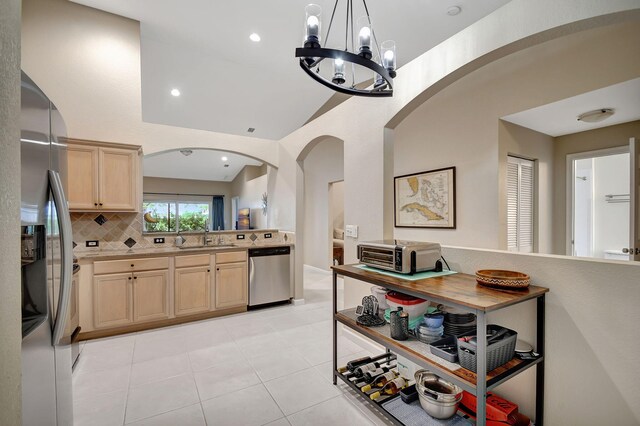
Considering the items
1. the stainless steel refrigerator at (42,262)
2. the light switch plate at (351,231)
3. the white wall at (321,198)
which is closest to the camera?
the stainless steel refrigerator at (42,262)

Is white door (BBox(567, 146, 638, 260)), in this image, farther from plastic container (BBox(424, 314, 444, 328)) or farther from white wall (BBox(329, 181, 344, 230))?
white wall (BBox(329, 181, 344, 230))

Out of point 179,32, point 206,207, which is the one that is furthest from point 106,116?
point 206,207

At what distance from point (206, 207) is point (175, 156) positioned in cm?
256

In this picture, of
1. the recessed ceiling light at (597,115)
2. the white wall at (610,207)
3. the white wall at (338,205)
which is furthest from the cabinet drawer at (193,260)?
the white wall at (610,207)

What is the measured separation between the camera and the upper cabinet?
3.27 metres

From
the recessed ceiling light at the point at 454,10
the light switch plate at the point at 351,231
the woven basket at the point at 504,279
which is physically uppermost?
the recessed ceiling light at the point at 454,10

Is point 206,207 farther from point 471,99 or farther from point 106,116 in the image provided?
point 471,99

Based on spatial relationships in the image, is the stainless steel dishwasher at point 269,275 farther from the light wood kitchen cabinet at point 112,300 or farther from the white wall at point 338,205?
the white wall at point 338,205

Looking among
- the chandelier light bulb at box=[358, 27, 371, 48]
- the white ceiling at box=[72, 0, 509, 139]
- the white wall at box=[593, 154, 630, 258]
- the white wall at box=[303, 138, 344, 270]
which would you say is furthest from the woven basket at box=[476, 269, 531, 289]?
the white wall at box=[303, 138, 344, 270]

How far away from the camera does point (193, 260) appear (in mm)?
3740

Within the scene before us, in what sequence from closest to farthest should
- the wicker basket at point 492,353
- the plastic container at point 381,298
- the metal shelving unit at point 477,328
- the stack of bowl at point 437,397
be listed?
1. the metal shelving unit at point 477,328
2. the wicker basket at point 492,353
3. the stack of bowl at point 437,397
4. the plastic container at point 381,298

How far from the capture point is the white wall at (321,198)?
6879mm

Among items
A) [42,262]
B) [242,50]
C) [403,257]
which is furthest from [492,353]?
[242,50]

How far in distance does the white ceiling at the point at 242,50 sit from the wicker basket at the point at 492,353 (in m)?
3.17
